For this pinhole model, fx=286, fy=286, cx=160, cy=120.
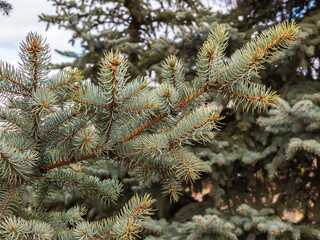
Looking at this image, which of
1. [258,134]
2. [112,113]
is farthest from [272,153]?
[112,113]

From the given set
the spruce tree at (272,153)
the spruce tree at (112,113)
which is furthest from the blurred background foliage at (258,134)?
the spruce tree at (112,113)

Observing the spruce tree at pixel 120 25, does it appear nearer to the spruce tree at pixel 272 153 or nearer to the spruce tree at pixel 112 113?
the spruce tree at pixel 272 153

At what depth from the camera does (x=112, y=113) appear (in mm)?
806

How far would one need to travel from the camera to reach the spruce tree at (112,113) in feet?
2.54

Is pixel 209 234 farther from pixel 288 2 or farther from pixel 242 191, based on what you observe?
pixel 288 2

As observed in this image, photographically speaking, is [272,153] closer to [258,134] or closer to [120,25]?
[258,134]

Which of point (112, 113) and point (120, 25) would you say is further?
point (120, 25)

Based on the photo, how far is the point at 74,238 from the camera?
0.97m

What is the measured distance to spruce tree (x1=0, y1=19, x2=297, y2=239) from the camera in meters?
0.78

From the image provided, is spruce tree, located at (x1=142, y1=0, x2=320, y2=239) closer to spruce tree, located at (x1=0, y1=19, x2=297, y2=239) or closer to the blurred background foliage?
the blurred background foliage

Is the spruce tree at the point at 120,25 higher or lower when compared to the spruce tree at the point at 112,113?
higher

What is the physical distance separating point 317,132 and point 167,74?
8.19 feet

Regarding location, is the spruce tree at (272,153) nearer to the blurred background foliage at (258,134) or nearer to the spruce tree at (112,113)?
the blurred background foliage at (258,134)

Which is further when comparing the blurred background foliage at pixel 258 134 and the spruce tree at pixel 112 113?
the blurred background foliage at pixel 258 134
